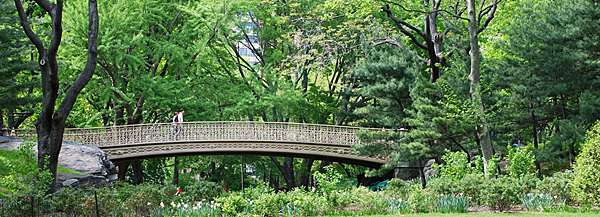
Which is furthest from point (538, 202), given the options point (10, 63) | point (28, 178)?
point (10, 63)

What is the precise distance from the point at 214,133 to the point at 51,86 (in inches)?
415

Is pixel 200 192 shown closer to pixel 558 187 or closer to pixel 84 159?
pixel 558 187

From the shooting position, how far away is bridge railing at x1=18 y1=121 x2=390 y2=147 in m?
20.2

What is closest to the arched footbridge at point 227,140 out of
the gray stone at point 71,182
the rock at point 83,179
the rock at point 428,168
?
the rock at point 428,168

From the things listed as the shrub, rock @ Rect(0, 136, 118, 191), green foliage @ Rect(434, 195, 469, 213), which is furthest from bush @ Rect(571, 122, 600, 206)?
rock @ Rect(0, 136, 118, 191)

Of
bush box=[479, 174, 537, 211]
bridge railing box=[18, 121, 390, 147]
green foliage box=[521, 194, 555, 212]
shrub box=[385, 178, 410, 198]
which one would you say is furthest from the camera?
bridge railing box=[18, 121, 390, 147]

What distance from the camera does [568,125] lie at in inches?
565

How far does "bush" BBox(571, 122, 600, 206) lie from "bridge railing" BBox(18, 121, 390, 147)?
11.6 meters

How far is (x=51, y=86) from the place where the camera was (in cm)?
1055

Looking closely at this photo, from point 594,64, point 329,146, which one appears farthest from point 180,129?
point 594,64

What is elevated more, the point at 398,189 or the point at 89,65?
the point at 89,65

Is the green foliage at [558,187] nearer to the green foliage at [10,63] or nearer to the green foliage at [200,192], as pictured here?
the green foliage at [200,192]

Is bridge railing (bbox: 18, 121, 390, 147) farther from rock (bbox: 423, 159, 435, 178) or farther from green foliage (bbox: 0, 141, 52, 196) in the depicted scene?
green foliage (bbox: 0, 141, 52, 196)

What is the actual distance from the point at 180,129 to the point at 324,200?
Result: 12.0 m
